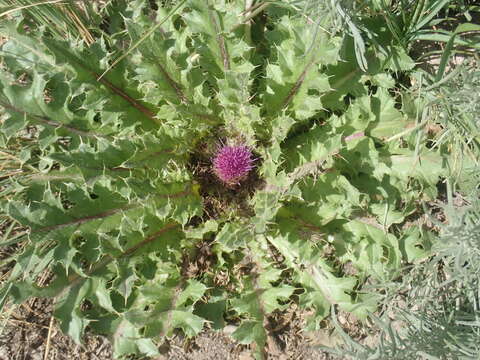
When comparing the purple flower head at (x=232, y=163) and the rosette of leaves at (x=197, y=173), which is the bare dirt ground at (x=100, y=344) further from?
the purple flower head at (x=232, y=163)

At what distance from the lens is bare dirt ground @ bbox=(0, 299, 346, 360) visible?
112 inches

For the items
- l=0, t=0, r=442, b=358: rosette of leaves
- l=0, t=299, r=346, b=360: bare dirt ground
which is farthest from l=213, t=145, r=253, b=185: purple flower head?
l=0, t=299, r=346, b=360: bare dirt ground

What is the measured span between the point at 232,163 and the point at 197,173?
0.32m

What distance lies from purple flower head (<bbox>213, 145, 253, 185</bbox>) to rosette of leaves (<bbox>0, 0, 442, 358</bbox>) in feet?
0.34

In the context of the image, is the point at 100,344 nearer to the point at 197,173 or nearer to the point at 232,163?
the point at 197,173

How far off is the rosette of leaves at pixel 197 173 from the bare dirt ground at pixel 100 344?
21cm

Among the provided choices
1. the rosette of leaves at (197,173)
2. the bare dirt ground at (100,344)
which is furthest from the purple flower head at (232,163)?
the bare dirt ground at (100,344)

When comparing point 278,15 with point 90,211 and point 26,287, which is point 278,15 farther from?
point 26,287

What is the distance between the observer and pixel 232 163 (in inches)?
99.0

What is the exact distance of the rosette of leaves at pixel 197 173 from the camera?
2.34 meters

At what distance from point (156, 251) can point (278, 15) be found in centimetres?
142

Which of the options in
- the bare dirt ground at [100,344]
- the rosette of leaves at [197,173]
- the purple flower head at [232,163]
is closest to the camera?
the rosette of leaves at [197,173]

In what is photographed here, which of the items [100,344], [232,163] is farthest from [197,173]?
[100,344]

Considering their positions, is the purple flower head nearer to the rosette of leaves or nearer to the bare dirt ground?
the rosette of leaves
